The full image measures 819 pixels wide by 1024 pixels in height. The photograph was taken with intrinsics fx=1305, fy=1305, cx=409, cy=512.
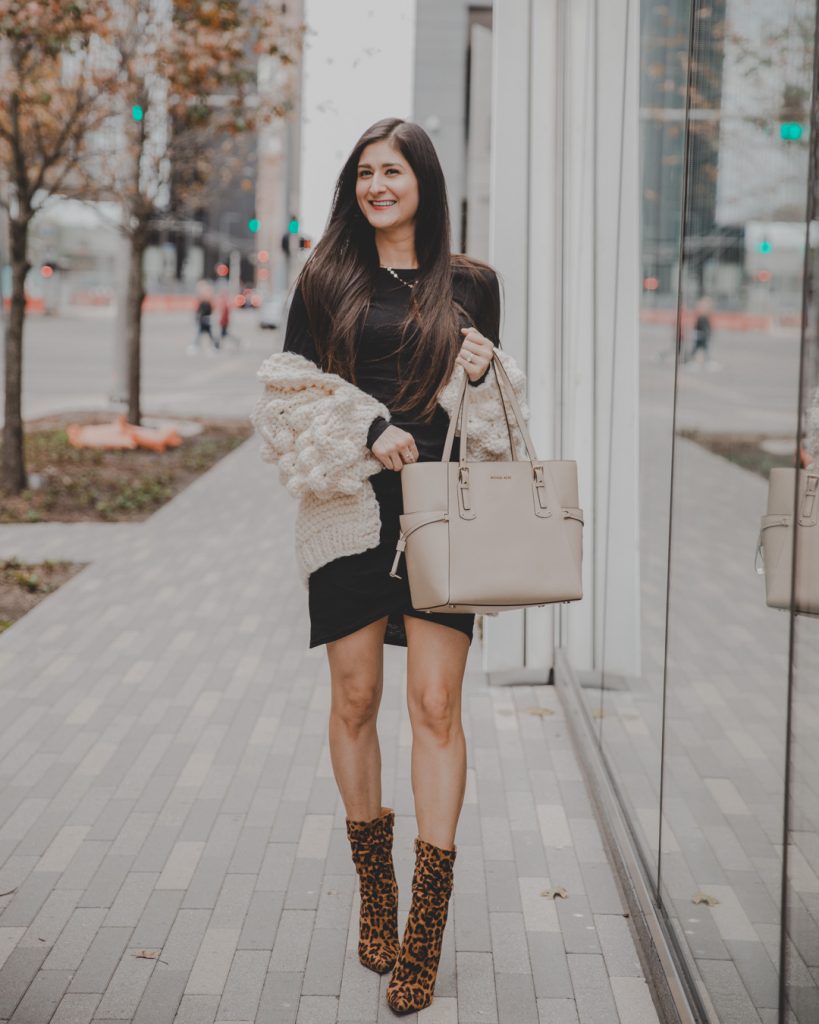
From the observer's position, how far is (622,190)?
4.58 m

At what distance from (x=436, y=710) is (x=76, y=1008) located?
1.05 meters

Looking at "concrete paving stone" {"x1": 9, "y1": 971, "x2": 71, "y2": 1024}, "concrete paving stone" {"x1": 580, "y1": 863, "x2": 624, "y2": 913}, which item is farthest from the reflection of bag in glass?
"concrete paving stone" {"x1": 9, "y1": 971, "x2": 71, "y2": 1024}

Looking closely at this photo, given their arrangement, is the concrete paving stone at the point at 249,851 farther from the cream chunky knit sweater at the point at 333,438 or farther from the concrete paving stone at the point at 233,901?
the cream chunky knit sweater at the point at 333,438

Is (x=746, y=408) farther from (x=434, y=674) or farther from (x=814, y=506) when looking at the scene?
(x=434, y=674)

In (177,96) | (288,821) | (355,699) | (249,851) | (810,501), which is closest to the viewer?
(810,501)

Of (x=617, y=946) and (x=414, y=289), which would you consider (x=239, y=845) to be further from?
(x=414, y=289)

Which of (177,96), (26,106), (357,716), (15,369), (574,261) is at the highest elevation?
(177,96)

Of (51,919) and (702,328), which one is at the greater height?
(702,328)

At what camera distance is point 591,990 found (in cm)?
306

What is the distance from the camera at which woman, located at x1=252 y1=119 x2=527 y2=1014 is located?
2928mm

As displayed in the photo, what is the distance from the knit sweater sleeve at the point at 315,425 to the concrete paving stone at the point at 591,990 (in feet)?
4.20

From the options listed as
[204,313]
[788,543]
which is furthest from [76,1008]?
[204,313]

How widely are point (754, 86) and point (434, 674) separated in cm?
140

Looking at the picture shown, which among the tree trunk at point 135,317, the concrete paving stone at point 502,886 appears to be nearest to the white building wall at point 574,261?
the concrete paving stone at point 502,886
